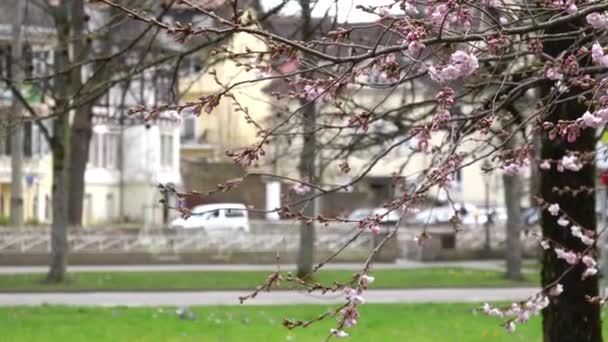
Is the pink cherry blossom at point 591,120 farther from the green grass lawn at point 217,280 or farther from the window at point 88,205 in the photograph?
the window at point 88,205

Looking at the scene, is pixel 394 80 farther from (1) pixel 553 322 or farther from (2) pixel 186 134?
(2) pixel 186 134

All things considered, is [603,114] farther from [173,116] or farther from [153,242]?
[153,242]

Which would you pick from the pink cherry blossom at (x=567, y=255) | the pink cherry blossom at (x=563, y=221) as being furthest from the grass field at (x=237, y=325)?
the pink cherry blossom at (x=567, y=255)

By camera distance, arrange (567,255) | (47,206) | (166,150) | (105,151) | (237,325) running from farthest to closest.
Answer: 1. (166,150)
2. (105,151)
3. (47,206)
4. (237,325)
5. (567,255)

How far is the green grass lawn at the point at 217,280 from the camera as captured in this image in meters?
21.8

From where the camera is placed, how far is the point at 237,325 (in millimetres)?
14070

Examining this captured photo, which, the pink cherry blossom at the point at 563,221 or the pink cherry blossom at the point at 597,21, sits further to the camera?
the pink cherry blossom at the point at 563,221

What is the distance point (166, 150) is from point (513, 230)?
37882 millimetres

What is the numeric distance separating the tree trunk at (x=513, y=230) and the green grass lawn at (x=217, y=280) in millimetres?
316

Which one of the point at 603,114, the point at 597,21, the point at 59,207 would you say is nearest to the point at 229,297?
the point at 59,207

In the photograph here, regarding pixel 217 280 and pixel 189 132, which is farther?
pixel 189 132

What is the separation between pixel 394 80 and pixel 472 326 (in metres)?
9.18

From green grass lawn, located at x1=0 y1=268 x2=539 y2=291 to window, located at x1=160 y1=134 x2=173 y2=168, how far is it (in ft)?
117

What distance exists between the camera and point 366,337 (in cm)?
1284
